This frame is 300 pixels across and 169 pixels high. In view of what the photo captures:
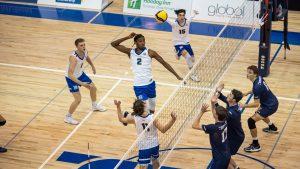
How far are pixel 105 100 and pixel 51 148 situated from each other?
303cm

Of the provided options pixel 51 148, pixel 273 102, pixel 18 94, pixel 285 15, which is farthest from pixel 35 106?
pixel 285 15

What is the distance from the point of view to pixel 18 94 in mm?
19547

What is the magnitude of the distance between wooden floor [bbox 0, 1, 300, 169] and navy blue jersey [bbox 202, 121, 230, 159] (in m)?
2.14

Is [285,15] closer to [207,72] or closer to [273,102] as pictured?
[207,72]

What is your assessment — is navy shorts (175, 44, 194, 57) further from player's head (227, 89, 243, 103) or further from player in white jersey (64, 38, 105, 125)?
player's head (227, 89, 243, 103)

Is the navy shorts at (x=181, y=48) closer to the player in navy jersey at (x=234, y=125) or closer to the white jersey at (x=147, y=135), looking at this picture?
the player in navy jersey at (x=234, y=125)

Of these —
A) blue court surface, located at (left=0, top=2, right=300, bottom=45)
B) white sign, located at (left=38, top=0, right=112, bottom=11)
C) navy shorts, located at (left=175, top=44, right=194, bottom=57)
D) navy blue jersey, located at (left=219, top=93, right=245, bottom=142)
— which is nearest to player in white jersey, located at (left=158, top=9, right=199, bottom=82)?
navy shorts, located at (left=175, top=44, right=194, bottom=57)

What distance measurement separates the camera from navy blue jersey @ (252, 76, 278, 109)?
51.4 ft

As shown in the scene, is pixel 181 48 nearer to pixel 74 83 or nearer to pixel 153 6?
pixel 74 83

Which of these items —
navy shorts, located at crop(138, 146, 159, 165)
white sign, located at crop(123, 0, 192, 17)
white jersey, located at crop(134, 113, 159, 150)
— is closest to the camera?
white jersey, located at crop(134, 113, 159, 150)

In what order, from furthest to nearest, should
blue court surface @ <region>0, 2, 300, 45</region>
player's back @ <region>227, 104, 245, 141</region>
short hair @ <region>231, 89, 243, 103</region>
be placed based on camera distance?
blue court surface @ <region>0, 2, 300, 45</region> < short hair @ <region>231, 89, 243, 103</region> < player's back @ <region>227, 104, 245, 141</region>

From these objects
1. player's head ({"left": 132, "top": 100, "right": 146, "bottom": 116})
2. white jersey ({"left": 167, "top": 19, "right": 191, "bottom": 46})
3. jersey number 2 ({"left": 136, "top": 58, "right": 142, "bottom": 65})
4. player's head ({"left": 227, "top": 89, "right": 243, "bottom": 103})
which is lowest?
white jersey ({"left": 167, "top": 19, "right": 191, "bottom": 46})

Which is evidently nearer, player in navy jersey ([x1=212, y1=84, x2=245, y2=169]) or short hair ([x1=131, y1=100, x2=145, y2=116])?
short hair ([x1=131, y1=100, x2=145, y2=116])

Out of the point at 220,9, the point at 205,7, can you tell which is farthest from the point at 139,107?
the point at 205,7
